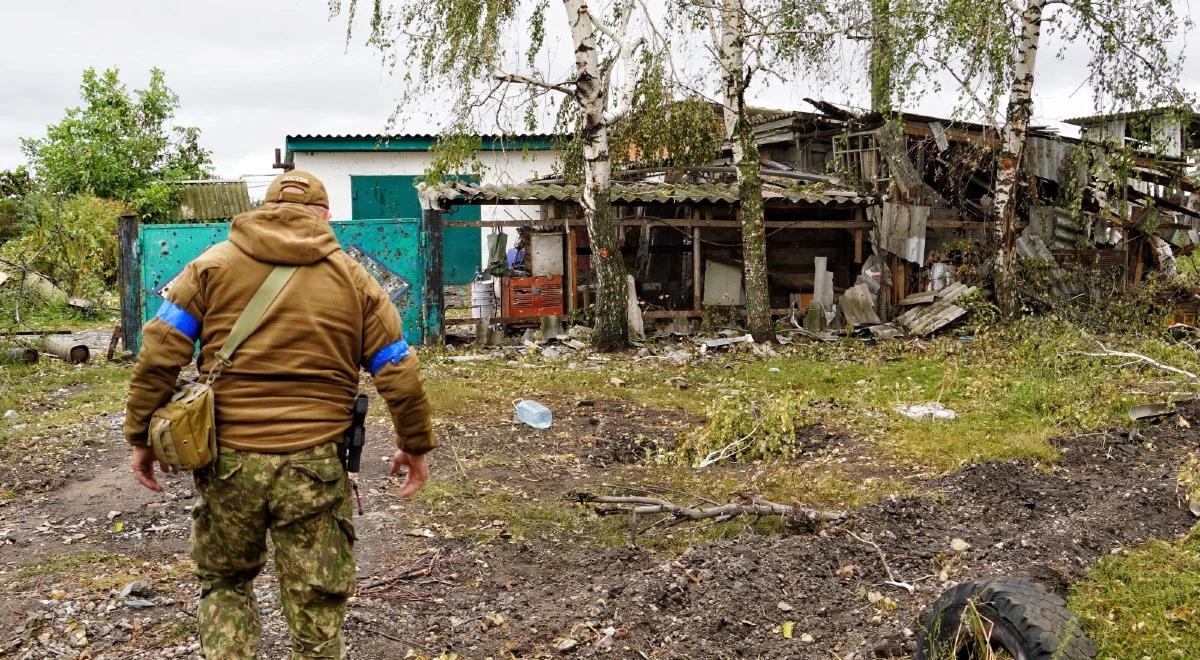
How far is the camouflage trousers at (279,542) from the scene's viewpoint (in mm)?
3008

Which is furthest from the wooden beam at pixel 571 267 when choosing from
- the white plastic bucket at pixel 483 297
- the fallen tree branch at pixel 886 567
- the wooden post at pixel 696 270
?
the fallen tree branch at pixel 886 567

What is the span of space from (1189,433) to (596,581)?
183 inches

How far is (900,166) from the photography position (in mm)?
15398

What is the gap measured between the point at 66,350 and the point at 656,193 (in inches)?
321

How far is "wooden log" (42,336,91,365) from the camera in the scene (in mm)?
11898

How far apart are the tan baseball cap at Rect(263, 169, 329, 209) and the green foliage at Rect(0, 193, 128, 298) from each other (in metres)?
16.1

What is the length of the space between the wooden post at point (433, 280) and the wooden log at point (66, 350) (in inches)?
167

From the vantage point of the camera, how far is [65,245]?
1788 centimetres

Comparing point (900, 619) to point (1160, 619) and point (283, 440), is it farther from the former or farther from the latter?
point (283, 440)

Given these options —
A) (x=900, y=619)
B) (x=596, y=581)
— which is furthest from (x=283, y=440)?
(x=900, y=619)

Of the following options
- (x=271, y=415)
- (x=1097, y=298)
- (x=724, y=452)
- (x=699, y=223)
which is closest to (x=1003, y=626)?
(x=271, y=415)

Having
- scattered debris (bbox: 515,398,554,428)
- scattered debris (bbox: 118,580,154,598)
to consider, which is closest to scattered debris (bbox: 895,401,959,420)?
scattered debris (bbox: 515,398,554,428)

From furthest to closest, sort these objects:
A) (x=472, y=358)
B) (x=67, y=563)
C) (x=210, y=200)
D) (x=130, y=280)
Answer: (x=210, y=200) → (x=472, y=358) → (x=130, y=280) → (x=67, y=563)

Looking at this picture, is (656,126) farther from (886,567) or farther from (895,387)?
(886,567)
